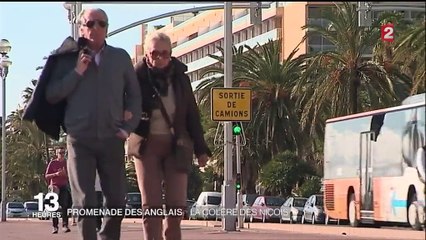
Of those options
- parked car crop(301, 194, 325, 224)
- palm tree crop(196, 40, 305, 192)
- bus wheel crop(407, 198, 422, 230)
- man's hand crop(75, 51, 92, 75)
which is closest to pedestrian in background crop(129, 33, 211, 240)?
man's hand crop(75, 51, 92, 75)

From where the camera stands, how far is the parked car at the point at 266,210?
93.2 ft

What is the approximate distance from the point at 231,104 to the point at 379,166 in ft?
41.6

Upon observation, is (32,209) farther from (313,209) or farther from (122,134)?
(122,134)

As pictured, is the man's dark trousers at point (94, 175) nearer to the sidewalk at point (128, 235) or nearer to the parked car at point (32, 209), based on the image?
the sidewalk at point (128, 235)

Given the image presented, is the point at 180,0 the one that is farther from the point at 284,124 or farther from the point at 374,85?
the point at 284,124

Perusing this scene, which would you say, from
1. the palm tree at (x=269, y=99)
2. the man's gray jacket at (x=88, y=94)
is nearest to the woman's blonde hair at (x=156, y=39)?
the man's gray jacket at (x=88, y=94)

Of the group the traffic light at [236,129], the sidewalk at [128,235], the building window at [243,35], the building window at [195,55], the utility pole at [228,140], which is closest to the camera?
the sidewalk at [128,235]

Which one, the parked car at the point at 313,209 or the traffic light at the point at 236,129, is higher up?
the traffic light at the point at 236,129

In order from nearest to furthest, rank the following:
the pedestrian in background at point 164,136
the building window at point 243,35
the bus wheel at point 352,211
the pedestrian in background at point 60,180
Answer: the pedestrian in background at point 164,136
the bus wheel at point 352,211
the pedestrian in background at point 60,180
the building window at point 243,35

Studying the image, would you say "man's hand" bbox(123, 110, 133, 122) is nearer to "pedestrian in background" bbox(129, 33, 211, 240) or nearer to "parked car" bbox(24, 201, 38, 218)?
"pedestrian in background" bbox(129, 33, 211, 240)

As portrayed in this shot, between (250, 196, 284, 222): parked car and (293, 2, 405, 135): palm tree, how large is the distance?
12.9 ft

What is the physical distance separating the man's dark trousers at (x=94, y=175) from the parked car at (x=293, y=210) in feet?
83.6

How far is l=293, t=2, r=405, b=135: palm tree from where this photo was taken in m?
33.4

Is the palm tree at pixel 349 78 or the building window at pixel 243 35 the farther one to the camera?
the building window at pixel 243 35
